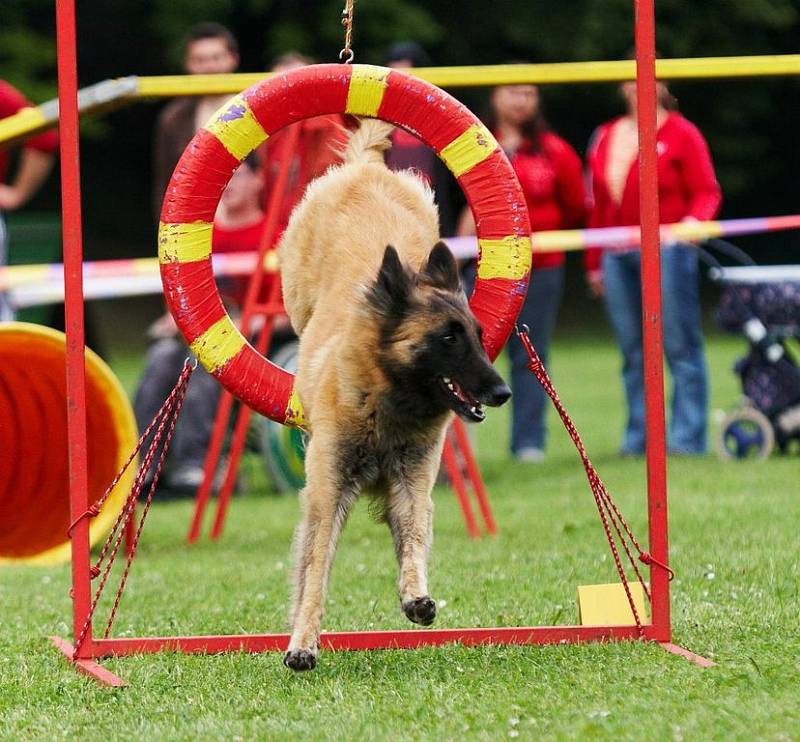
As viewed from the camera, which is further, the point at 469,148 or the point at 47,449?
the point at 47,449

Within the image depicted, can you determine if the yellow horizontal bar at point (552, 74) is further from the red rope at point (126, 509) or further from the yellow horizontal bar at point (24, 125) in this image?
the red rope at point (126, 509)

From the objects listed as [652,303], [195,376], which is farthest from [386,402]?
[195,376]

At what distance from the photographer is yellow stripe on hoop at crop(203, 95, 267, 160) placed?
219 inches

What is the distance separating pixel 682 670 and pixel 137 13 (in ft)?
78.6

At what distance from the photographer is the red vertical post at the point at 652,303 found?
515 cm

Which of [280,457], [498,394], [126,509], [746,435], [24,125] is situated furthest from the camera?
[746,435]

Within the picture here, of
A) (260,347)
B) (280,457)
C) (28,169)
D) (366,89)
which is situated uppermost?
(366,89)

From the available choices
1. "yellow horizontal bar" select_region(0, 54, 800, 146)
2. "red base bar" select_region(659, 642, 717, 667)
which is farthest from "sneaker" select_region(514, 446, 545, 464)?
"red base bar" select_region(659, 642, 717, 667)

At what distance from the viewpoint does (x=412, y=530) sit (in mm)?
5117

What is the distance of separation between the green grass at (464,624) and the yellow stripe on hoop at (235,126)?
1839 mm

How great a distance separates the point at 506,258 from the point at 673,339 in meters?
5.66

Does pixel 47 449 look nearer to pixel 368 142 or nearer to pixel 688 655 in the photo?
pixel 368 142

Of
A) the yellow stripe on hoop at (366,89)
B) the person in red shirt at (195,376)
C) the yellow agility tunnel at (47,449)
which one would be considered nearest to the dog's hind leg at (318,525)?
the yellow stripe on hoop at (366,89)

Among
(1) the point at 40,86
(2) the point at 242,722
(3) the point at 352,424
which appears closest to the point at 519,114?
(3) the point at 352,424
